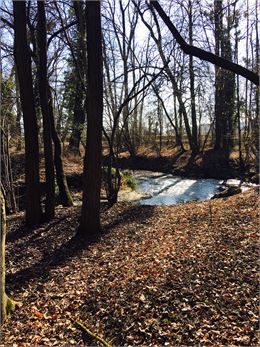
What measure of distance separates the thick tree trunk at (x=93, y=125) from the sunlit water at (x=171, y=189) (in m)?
5.58

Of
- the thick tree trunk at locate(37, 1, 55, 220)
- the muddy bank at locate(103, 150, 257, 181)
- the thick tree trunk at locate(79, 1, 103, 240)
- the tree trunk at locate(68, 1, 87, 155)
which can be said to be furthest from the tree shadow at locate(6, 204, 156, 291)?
the muddy bank at locate(103, 150, 257, 181)

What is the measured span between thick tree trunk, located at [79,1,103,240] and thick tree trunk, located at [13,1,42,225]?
1736 mm

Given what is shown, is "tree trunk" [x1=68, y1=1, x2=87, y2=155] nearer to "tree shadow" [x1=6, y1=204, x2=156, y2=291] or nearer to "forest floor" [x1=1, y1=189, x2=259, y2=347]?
"tree shadow" [x1=6, y1=204, x2=156, y2=291]

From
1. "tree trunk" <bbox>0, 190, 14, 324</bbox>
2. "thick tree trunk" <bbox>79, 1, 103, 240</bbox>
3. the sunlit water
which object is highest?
"thick tree trunk" <bbox>79, 1, 103, 240</bbox>

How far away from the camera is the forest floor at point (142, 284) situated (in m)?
4.09

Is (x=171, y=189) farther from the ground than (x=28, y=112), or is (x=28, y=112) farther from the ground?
(x=28, y=112)

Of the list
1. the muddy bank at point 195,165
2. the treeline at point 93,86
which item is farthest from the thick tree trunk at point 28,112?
the muddy bank at point 195,165

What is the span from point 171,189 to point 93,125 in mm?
10231

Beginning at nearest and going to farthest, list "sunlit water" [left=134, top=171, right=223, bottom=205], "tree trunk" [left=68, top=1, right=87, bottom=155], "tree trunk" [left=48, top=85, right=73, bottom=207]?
"tree trunk" [left=48, top=85, right=73, bottom=207], "tree trunk" [left=68, top=1, right=87, bottom=155], "sunlit water" [left=134, top=171, right=223, bottom=205]

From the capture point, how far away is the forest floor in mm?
4094

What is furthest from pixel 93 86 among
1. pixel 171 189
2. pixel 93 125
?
pixel 171 189

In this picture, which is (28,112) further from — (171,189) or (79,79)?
(171,189)

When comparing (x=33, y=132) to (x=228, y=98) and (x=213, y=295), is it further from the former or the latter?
(x=228, y=98)

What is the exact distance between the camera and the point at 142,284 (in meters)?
5.14
